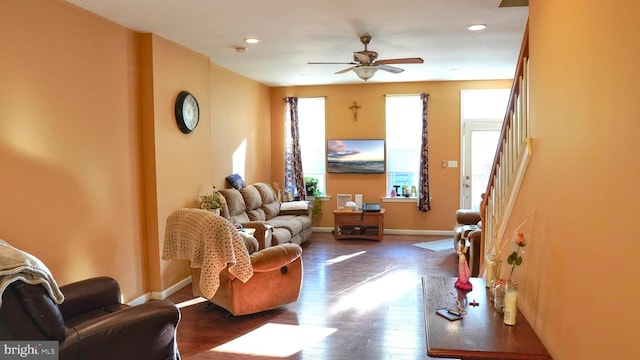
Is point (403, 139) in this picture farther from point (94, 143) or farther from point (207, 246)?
point (94, 143)

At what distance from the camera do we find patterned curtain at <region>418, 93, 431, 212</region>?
24.7 ft

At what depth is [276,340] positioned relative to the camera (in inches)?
139

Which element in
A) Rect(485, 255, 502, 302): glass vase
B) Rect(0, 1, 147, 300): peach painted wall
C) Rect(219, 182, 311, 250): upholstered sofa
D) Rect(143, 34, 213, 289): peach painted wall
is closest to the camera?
Rect(485, 255, 502, 302): glass vase

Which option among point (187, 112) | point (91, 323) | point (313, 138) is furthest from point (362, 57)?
point (313, 138)

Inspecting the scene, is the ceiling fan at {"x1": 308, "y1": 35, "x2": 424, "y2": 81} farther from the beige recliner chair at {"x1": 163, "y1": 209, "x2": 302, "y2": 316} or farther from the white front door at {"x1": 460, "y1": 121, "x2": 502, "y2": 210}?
the white front door at {"x1": 460, "y1": 121, "x2": 502, "y2": 210}

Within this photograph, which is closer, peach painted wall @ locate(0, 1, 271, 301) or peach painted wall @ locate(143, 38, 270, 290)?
peach painted wall @ locate(0, 1, 271, 301)

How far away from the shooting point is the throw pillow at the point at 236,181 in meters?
6.27

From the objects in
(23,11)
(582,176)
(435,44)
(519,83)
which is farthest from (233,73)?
(582,176)

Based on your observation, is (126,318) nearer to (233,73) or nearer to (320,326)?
(320,326)

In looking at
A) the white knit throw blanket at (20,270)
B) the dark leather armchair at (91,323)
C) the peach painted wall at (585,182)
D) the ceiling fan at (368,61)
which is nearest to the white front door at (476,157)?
the ceiling fan at (368,61)

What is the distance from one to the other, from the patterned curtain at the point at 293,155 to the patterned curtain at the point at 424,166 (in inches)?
80.9

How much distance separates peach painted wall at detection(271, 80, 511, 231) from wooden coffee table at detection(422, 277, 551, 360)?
18.3 ft

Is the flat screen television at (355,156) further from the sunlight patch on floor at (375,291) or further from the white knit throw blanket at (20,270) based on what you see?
the white knit throw blanket at (20,270)

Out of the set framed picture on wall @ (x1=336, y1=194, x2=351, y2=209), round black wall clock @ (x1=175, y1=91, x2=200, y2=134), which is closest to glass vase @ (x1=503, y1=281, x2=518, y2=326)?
round black wall clock @ (x1=175, y1=91, x2=200, y2=134)
